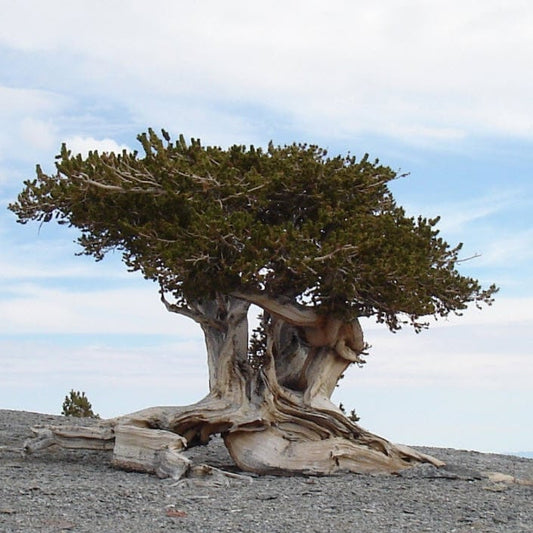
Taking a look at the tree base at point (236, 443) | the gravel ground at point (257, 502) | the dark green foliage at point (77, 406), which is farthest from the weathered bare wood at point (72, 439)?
the dark green foliage at point (77, 406)

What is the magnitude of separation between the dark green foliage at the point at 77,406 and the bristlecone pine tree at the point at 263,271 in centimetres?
1068

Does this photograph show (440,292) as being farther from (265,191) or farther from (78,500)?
(78,500)

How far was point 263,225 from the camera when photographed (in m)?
16.4

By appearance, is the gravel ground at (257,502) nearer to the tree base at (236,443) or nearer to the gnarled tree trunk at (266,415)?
the tree base at (236,443)

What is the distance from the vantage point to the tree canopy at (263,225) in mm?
16219

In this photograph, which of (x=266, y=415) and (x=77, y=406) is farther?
(x=77, y=406)

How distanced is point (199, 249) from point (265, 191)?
2.05m

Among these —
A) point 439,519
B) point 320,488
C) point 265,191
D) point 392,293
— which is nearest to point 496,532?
point 439,519

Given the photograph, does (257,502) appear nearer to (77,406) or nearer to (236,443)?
(236,443)

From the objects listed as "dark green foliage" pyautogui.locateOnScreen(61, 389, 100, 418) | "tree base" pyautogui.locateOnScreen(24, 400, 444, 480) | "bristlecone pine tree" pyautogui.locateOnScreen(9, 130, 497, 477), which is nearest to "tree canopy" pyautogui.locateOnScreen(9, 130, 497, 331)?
"bristlecone pine tree" pyautogui.locateOnScreen(9, 130, 497, 477)

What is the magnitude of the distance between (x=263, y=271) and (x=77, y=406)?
15611mm

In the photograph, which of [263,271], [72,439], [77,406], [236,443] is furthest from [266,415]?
[77,406]

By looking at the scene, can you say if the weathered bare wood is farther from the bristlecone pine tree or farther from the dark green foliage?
the dark green foliage

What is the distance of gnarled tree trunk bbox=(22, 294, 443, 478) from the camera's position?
1775cm
